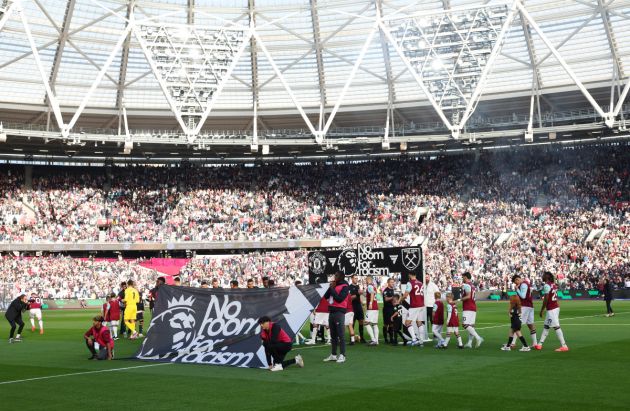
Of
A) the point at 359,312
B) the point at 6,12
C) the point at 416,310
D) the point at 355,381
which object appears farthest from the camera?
the point at 6,12

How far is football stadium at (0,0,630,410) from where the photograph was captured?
49469 millimetres

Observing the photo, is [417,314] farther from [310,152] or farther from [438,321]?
[310,152]

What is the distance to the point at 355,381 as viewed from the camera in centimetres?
1456

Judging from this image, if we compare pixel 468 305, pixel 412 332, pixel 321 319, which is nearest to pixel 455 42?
pixel 321 319

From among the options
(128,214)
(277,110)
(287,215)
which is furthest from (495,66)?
(128,214)

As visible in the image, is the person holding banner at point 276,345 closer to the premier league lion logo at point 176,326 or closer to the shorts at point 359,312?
the premier league lion logo at point 176,326

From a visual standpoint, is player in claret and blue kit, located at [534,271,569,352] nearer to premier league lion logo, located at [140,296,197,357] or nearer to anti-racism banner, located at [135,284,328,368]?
anti-racism banner, located at [135,284,328,368]

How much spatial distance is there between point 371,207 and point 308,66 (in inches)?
588

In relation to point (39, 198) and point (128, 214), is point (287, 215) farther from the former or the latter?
point (39, 198)

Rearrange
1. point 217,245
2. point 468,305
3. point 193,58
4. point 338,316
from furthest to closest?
point 217,245, point 193,58, point 468,305, point 338,316

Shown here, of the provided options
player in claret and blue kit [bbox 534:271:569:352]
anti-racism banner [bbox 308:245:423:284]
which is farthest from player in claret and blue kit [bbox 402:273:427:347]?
player in claret and blue kit [bbox 534:271:569:352]

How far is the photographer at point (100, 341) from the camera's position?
19844mm

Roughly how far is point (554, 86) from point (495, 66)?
4.69 metres

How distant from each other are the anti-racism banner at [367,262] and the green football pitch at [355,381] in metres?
4.47
